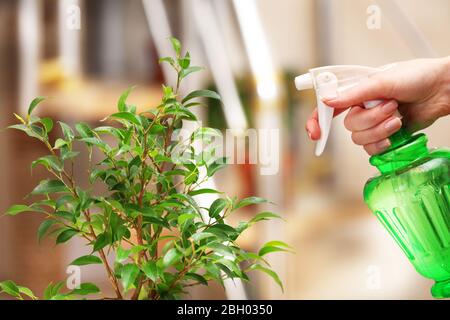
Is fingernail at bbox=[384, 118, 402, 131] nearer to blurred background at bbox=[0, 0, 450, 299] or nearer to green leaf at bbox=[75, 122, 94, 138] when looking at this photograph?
green leaf at bbox=[75, 122, 94, 138]

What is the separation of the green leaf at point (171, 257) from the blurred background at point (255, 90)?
1.46 metres

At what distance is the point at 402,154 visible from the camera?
0.67m

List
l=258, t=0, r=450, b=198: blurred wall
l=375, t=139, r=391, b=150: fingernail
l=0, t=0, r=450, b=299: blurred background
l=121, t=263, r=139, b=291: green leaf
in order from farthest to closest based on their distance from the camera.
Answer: l=258, t=0, r=450, b=198: blurred wall → l=0, t=0, r=450, b=299: blurred background → l=375, t=139, r=391, b=150: fingernail → l=121, t=263, r=139, b=291: green leaf

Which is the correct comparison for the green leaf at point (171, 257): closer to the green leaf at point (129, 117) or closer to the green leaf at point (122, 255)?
the green leaf at point (122, 255)

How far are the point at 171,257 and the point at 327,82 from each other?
24 centimetres

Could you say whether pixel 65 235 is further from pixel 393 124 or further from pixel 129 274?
pixel 393 124

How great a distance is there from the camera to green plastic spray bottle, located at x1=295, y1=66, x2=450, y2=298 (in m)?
0.65

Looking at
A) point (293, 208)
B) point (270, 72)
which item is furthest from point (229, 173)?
point (270, 72)

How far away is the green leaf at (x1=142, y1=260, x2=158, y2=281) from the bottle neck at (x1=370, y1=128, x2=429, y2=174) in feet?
0.84

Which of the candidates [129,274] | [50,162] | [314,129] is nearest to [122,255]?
[129,274]

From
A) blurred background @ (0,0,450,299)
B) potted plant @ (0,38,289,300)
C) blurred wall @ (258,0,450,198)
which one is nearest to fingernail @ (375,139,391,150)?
potted plant @ (0,38,289,300)

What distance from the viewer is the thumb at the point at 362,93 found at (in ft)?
2.13
